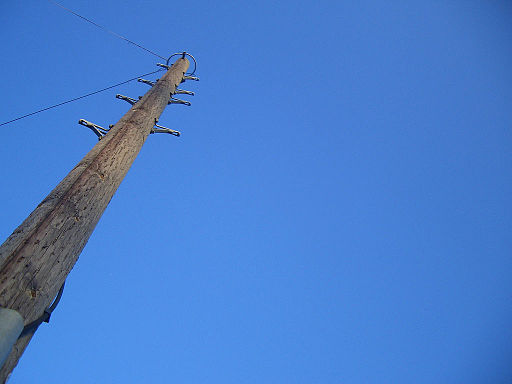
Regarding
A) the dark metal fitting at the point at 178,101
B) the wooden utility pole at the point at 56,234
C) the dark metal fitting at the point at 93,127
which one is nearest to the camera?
the wooden utility pole at the point at 56,234

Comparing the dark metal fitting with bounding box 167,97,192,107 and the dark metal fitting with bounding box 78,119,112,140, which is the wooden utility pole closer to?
the dark metal fitting with bounding box 78,119,112,140

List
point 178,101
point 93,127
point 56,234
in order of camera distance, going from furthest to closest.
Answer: point 178,101 → point 93,127 → point 56,234

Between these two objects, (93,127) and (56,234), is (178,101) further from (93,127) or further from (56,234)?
(56,234)

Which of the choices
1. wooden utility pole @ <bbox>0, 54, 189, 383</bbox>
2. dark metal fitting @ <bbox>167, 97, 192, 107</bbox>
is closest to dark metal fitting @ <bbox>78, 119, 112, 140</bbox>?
wooden utility pole @ <bbox>0, 54, 189, 383</bbox>

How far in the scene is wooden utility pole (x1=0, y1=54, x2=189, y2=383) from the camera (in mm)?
1584

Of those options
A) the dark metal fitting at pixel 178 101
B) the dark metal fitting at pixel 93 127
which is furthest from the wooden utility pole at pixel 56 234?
the dark metal fitting at pixel 178 101

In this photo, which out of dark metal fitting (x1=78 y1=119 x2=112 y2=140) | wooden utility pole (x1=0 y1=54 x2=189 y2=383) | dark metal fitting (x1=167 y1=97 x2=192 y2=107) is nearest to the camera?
wooden utility pole (x1=0 y1=54 x2=189 y2=383)

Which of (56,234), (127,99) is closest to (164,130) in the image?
(127,99)

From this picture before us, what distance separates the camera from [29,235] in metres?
1.78

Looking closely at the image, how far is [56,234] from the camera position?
1885 mm

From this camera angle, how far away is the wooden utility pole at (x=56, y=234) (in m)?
1.58

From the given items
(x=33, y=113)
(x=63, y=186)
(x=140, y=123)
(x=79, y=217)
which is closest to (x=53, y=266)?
(x=79, y=217)

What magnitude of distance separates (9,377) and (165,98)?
3.46m

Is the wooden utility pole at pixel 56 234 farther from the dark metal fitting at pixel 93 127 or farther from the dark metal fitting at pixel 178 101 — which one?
the dark metal fitting at pixel 178 101
